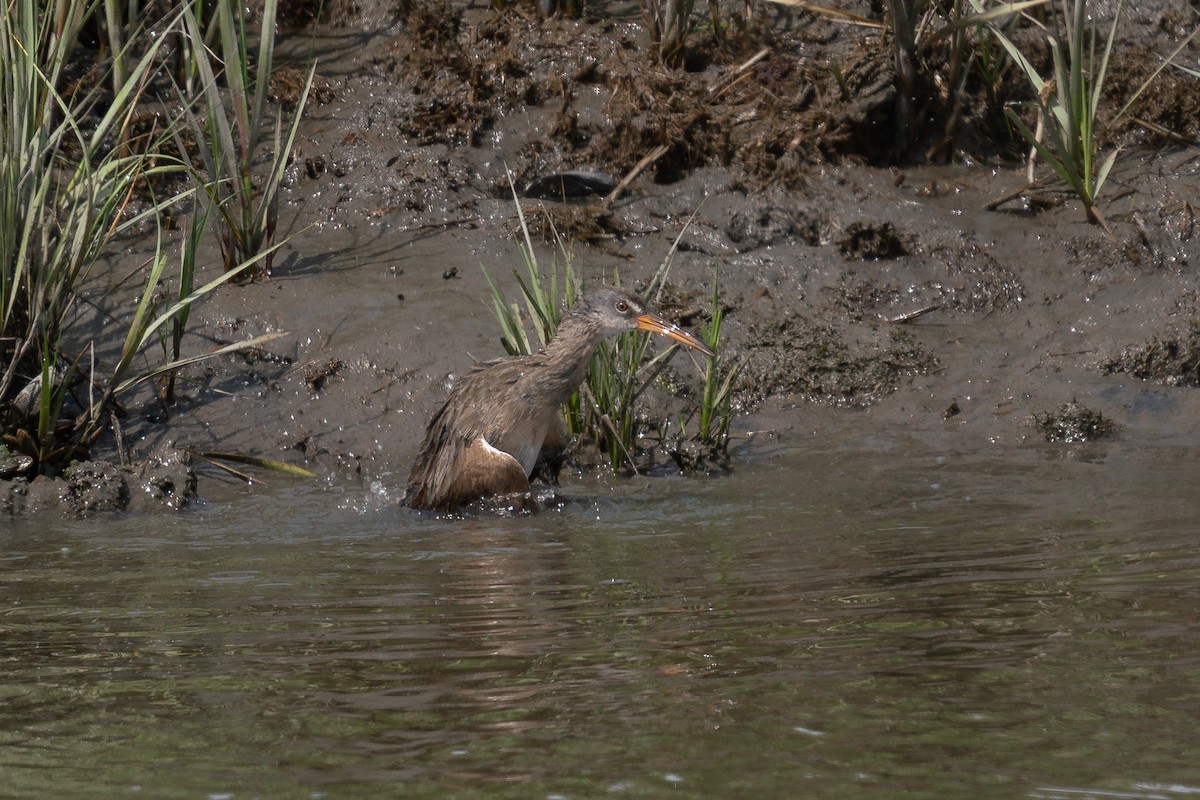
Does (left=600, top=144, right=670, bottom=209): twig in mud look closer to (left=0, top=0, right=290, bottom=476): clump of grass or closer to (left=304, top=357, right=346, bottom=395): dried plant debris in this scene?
(left=304, top=357, right=346, bottom=395): dried plant debris

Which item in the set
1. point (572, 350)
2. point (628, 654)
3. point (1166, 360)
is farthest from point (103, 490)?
point (1166, 360)

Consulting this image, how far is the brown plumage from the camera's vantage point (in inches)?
236

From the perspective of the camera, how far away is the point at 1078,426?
677cm

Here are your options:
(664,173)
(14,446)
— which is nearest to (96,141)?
(14,446)

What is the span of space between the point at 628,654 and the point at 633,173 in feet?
17.3

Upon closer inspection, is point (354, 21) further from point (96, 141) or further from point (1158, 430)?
point (1158, 430)

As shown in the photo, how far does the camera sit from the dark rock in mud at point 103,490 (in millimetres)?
5961

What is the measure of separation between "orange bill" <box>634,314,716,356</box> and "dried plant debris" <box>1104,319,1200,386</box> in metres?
2.17

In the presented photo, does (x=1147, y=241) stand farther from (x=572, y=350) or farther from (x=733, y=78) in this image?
(x=572, y=350)

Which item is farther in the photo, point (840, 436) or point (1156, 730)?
point (840, 436)

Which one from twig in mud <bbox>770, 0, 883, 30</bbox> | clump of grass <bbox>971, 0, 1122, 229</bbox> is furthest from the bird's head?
clump of grass <bbox>971, 0, 1122, 229</bbox>

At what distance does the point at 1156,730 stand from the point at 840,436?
429 cm

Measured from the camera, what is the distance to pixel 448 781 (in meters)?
2.61

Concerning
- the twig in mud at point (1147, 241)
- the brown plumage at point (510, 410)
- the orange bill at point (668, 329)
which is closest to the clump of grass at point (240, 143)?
the brown plumage at point (510, 410)
